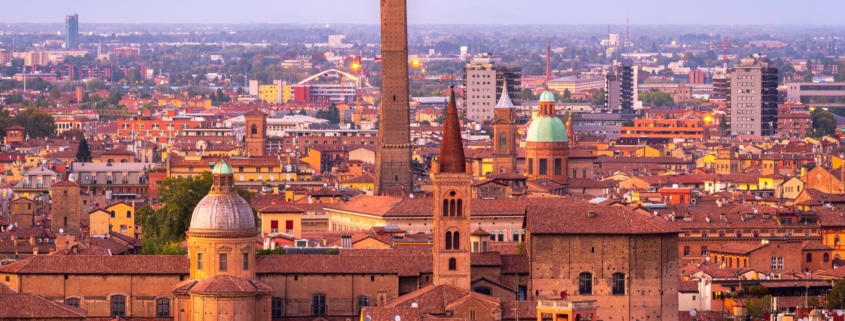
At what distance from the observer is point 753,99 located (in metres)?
148

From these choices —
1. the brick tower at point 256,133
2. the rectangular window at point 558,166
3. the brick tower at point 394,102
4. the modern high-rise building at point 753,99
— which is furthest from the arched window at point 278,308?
the modern high-rise building at point 753,99

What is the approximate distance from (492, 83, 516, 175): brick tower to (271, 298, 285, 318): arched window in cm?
3574

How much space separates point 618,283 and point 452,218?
3.42 m

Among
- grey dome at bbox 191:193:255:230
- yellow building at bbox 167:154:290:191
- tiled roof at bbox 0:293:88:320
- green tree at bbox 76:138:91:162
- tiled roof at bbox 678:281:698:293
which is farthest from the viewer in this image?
green tree at bbox 76:138:91:162

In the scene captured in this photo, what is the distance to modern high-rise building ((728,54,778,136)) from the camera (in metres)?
147

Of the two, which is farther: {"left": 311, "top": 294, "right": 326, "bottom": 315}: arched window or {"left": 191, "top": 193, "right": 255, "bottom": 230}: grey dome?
{"left": 311, "top": 294, "right": 326, "bottom": 315}: arched window

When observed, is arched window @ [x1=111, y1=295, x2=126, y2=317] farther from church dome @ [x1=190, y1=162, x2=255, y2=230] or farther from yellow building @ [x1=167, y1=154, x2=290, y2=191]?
yellow building @ [x1=167, y1=154, x2=290, y2=191]

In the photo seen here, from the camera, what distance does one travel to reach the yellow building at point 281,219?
65312 millimetres

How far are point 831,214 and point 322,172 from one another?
33.4 meters

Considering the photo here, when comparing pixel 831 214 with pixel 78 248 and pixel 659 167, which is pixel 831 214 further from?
pixel 659 167

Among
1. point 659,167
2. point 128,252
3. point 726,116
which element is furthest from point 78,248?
point 726,116

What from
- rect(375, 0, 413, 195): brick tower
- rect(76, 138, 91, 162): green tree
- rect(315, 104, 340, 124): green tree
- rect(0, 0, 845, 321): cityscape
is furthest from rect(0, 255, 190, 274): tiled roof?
rect(315, 104, 340, 124): green tree

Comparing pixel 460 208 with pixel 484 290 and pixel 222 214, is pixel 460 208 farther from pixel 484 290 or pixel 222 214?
pixel 222 214

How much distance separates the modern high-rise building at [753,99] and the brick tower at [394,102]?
212 feet
